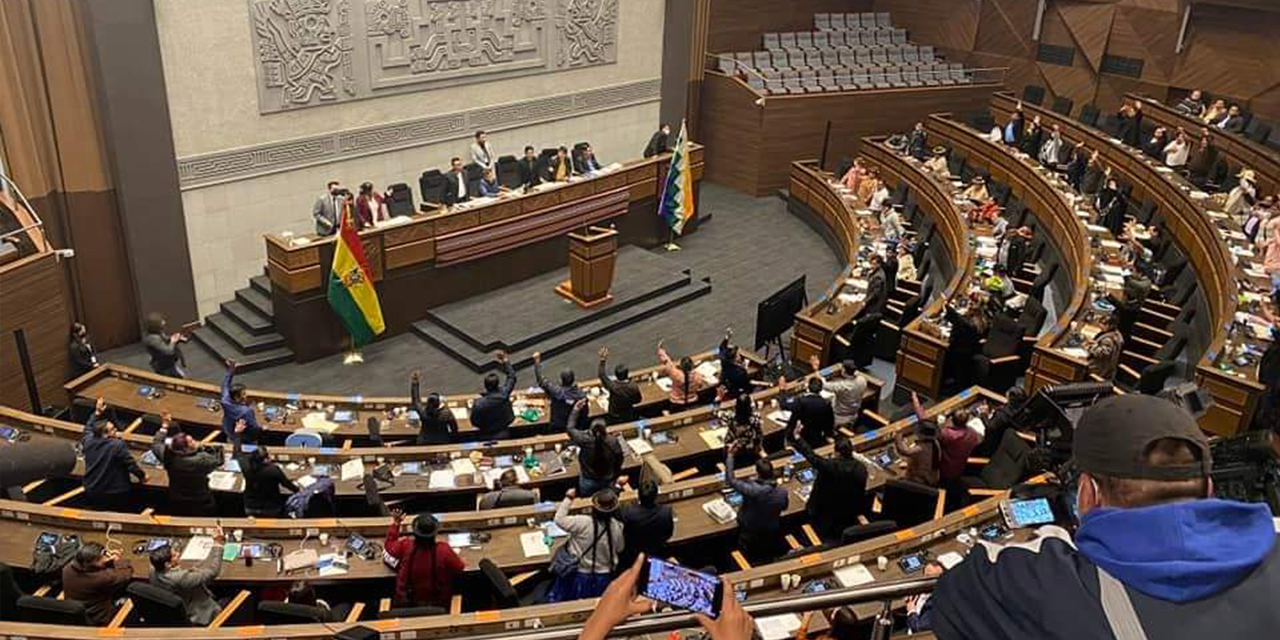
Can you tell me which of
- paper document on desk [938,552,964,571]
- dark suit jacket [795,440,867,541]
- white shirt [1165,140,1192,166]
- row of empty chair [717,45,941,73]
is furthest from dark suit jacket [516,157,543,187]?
white shirt [1165,140,1192,166]

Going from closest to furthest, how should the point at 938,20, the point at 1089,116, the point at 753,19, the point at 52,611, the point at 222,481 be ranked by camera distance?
the point at 52,611
the point at 222,481
the point at 1089,116
the point at 753,19
the point at 938,20

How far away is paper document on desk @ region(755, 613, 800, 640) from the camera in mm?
4764

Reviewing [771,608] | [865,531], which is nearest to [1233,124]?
[865,531]

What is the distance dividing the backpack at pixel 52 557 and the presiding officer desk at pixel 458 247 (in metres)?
4.78

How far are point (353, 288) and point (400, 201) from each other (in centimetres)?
202

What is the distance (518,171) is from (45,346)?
20.4 ft

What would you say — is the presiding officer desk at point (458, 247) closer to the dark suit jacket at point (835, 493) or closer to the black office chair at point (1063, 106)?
the dark suit jacket at point (835, 493)

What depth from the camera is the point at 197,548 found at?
598 cm

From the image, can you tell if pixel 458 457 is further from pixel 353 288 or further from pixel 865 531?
pixel 353 288

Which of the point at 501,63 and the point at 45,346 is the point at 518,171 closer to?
the point at 501,63

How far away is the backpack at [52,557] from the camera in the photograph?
568 centimetres

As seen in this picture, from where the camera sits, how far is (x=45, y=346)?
9.20m

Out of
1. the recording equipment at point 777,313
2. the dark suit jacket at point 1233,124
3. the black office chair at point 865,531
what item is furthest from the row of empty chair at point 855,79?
the black office chair at point 865,531

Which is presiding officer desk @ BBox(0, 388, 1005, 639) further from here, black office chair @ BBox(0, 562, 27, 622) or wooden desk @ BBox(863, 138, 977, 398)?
wooden desk @ BBox(863, 138, 977, 398)
